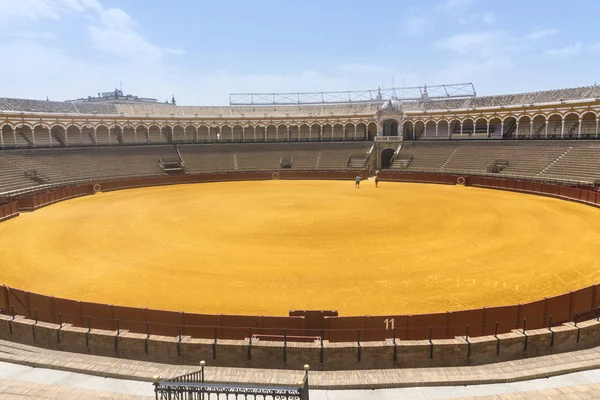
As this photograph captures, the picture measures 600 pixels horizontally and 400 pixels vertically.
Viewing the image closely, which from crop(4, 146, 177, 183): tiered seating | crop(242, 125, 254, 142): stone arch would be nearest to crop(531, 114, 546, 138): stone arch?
crop(242, 125, 254, 142): stone arch

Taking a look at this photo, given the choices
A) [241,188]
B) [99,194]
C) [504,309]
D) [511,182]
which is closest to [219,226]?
[504,309]

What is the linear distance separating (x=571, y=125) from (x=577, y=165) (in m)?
11.5

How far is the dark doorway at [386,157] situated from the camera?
59.7 m

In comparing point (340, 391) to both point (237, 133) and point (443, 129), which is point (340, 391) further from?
point (237, 133)

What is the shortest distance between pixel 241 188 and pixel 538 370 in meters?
37.0

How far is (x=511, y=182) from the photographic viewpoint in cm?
3950

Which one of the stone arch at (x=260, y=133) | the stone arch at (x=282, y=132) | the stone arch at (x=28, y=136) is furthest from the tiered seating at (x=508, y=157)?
the stone arch at (x=28, y=136)

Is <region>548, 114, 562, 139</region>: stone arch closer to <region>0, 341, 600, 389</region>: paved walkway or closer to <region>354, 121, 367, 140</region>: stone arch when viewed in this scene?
<region>354, 121, 367, 140</region>: stone arch

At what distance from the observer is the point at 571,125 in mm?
47812

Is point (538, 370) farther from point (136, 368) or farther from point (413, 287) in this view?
point (136, 368)

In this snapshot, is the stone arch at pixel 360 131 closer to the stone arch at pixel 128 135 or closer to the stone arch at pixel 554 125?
the stone arch at pixel 554 125

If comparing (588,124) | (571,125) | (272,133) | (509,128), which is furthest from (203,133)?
(588,124)

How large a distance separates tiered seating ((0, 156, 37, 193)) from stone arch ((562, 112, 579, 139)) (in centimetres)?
5983

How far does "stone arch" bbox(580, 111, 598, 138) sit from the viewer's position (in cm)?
4534
